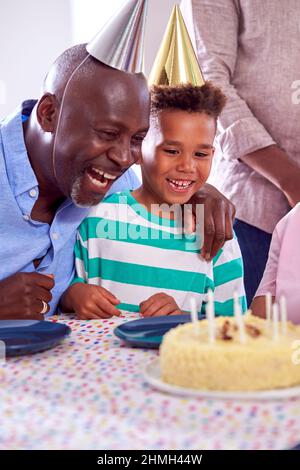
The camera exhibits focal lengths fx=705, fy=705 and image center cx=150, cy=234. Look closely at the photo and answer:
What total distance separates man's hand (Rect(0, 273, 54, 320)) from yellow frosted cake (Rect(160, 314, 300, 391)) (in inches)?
18.3

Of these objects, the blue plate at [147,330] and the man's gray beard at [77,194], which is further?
the man's gray beard at [77,194]

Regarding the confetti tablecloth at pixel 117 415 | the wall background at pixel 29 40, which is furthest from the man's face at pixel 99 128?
the wall background at pixel 29 40

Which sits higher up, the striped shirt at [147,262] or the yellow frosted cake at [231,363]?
the yellow frosted cake at [231,363]

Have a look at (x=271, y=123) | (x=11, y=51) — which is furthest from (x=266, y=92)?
(x=11, y=51)

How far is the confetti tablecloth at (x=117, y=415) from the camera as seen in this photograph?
61 centimetres

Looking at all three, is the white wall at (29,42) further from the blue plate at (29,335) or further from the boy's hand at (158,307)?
the blue plate at (29,335)

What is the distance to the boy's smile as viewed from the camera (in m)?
1.50

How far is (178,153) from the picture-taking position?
1513mm

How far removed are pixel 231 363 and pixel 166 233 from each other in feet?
2.75

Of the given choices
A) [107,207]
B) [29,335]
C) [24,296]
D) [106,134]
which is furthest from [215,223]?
[29,335]

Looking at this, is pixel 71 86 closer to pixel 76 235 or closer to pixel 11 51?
pixel 76 235

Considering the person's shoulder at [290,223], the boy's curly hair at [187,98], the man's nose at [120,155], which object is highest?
the boy's curly hair at [187,98]

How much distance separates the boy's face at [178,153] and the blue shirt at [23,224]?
220mm

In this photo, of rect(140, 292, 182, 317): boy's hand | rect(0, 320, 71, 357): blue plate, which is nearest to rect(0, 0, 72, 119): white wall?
rect(140, 292, 182, 317): boy's hand
